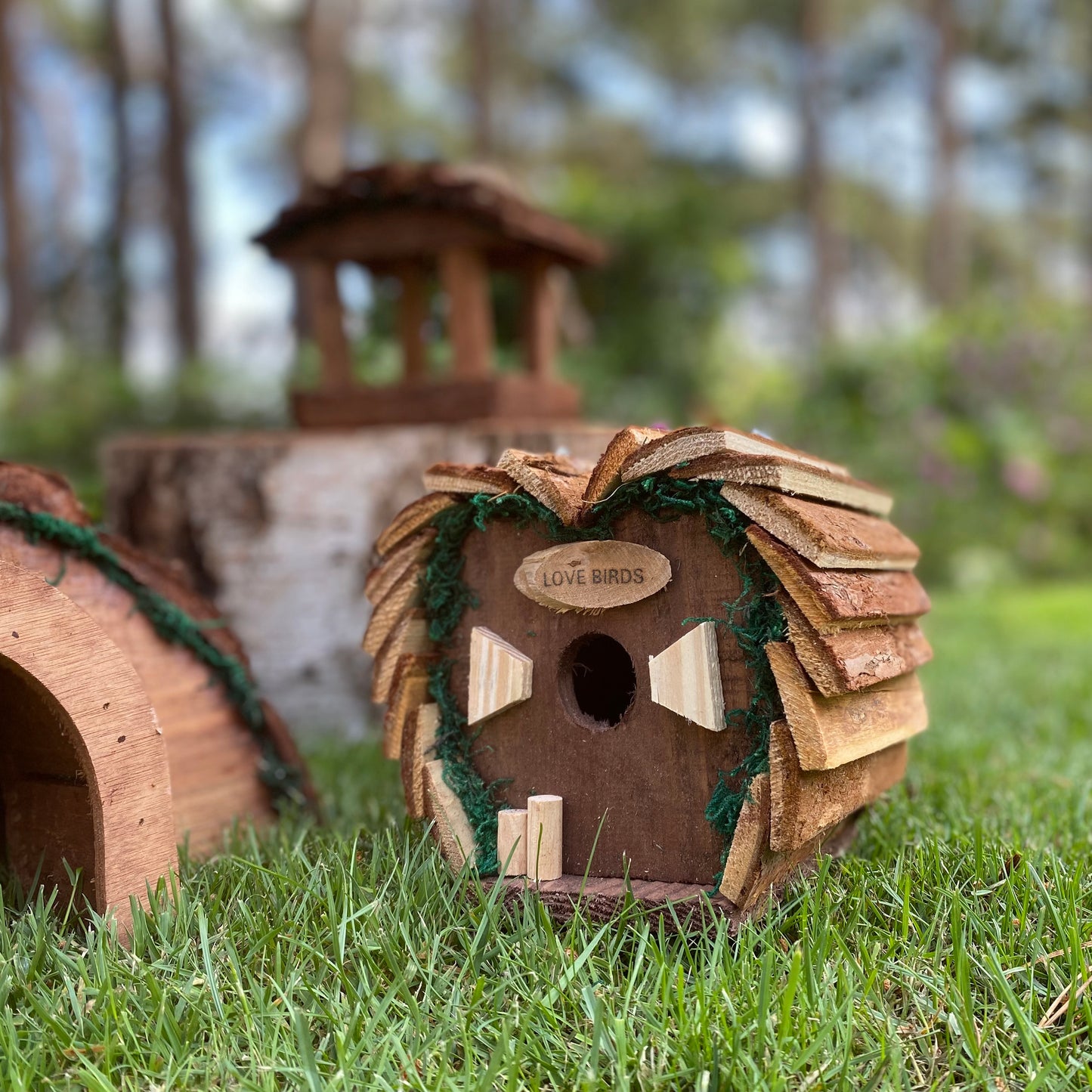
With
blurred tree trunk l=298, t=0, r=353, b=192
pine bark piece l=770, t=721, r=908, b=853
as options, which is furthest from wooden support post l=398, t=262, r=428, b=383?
blurred tree trunk l=298, t=0, r=353, b=192

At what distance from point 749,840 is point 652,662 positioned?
1.04 feet

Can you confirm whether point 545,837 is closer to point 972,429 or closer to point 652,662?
point 652,662

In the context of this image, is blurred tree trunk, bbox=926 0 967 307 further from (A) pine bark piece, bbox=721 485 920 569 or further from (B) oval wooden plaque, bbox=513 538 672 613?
(B) oval wooden plaque, bbox=513 538 672 613

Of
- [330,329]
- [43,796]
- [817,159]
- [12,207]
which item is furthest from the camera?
[817,159]

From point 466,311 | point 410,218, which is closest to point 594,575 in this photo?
point 466,311

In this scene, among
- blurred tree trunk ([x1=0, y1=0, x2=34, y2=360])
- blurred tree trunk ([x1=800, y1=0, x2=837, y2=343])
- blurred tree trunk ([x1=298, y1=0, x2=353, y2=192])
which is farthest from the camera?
blurred tree trunk ([x1=800, y1=0, x2=837, y2=343])

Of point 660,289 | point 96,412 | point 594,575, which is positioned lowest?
point 594,575

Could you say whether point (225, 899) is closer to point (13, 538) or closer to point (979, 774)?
point (13, 538)

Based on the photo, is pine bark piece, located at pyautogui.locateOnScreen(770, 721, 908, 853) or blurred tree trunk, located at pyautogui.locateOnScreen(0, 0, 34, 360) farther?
blurred tree trunk, located at pyautogui.locateOnScreen(0, 0, 34, 360)

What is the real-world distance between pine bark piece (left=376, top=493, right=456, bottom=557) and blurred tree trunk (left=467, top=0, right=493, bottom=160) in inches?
395

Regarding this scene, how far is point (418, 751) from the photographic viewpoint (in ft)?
6.84

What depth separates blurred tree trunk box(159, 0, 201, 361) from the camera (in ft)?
37.8

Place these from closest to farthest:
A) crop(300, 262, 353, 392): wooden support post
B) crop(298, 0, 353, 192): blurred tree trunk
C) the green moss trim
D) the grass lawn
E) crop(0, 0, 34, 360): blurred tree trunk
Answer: the grass lawn < the green moss trim < crop(300, 262, 353, 392): wooden support post < crop(298, 0, 353, 192): blurred tree trunk < crop(0, 0, 34, 360): blurred tree trunk

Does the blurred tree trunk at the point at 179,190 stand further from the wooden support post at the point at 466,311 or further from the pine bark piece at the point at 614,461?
→ the pine bark piece at the point at 614,461
